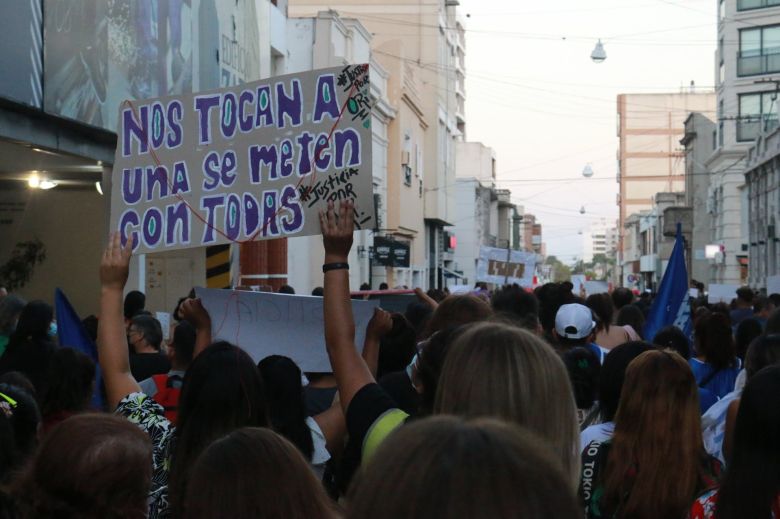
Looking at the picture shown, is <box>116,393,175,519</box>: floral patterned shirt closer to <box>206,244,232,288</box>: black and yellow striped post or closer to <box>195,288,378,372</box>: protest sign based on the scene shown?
<box>195,288,378,372</box>: protest sign

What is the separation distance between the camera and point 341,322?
395 centimetres

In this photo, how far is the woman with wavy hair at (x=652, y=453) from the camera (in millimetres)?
4051

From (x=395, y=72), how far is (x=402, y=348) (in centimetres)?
3439

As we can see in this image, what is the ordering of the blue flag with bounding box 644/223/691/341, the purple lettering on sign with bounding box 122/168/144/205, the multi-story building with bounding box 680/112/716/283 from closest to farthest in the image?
the purple lettering on sign with bounding box 122/168/144/205 → the blue flag with bounding box 644/223/691/341 → the multi-story building with bounding box 680/112/716/283

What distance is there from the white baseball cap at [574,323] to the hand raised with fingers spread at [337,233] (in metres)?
3.22

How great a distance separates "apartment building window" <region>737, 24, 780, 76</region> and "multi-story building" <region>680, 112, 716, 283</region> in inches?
451

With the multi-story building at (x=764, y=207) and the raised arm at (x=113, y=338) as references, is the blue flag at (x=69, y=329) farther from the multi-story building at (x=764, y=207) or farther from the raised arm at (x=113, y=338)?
the multi-story building at (x=764, y=207)

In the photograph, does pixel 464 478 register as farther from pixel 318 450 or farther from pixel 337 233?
pixel 318 450

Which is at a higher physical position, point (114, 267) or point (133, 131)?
point (133, 131)

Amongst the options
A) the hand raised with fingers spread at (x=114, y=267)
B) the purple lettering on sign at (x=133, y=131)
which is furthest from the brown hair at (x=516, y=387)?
the purple lettering on sign at (x=133, y=131)

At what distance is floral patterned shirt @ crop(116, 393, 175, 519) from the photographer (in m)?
3.92

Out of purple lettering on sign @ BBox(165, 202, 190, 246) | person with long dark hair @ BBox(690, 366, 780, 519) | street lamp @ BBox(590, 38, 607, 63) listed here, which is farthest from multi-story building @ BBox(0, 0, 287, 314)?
street lamp @ BBox(590, 38, 607, 63)

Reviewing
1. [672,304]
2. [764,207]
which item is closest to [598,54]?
[764,207]

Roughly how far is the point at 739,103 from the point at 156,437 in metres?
47.3
